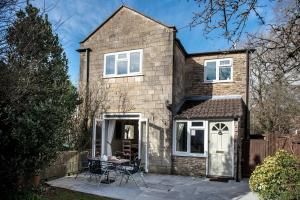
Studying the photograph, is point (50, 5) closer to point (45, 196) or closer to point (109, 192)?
point (45, 196)

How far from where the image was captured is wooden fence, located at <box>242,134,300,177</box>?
493 inches

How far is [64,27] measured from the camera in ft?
20.4

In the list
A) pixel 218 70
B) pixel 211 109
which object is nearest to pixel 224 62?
pixel 218 70

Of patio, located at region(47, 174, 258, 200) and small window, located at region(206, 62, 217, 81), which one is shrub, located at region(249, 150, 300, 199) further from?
small window, located at region(206, 62, 217, 81)

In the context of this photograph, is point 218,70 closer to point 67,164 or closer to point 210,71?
point 210,71

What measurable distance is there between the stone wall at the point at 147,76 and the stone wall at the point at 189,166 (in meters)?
0.37

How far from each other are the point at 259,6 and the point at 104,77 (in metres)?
11.8

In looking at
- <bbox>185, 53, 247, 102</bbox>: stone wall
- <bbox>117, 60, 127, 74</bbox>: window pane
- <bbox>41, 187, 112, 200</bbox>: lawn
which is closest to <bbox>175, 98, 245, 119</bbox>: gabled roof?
<bbox>185, 53, 247, 102</bbox>: stone wall

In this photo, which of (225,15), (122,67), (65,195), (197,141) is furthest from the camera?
(122,67)

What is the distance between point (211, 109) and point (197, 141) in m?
1.63

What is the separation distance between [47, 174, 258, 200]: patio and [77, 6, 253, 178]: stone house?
1415mm

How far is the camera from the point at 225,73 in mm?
15266

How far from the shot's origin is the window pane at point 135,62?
14625 mm

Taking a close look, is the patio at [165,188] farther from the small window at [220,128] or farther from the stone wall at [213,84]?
the stone wall at [213,84]
